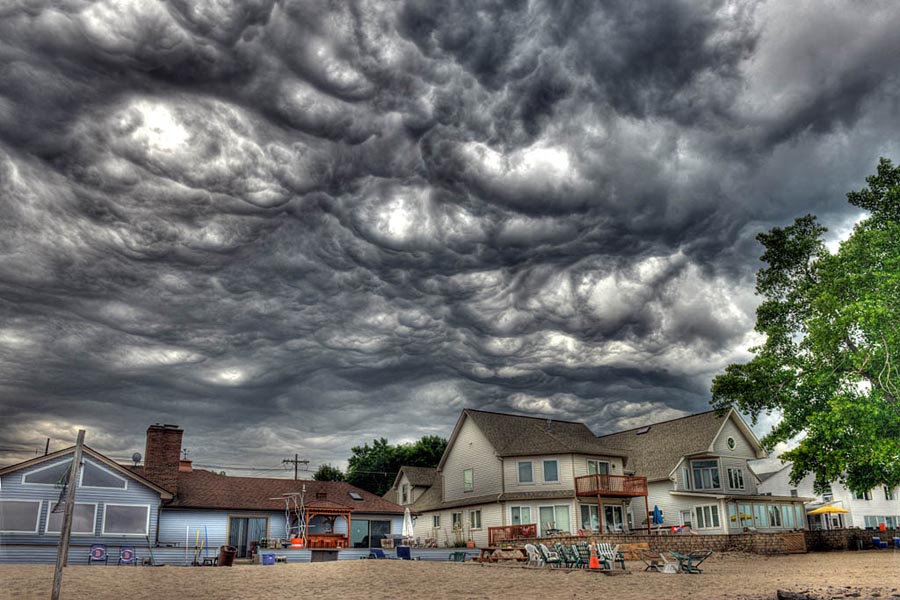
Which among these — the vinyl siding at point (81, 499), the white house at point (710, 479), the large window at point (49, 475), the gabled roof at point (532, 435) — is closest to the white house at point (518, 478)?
the gabled roof at point (532, 435)

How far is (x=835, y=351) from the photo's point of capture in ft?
87.5

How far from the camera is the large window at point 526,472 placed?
42.0 metres

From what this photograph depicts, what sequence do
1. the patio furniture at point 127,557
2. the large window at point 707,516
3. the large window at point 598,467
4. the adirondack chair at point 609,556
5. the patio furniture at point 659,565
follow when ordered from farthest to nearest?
the large window at point 598,467
the large window at point 707,516
the patio furniture at point 127,557
the adirondack chair at point 609,556
the patio furniture at point 659,565

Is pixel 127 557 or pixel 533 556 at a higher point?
pixel 127 557

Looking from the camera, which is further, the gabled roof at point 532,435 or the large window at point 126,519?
the gabled roof at point 532,435

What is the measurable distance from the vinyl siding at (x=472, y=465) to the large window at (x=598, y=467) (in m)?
5.55

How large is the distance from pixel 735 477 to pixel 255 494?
29.5 metres

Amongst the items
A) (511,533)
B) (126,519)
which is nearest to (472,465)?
(511,533)

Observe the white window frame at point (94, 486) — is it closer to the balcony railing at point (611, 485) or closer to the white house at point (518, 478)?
the white house at point (518, 478)

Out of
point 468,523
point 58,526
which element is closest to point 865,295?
point 468,523

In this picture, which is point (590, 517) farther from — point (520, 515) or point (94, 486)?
point (94, 486)

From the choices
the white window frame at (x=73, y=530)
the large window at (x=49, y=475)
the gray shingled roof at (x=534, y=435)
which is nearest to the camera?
the white window frame at (x=73, y=530)

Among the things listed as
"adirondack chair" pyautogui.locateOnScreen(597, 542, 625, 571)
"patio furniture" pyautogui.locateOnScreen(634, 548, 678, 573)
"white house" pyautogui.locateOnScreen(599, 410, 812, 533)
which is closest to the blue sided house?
"adirondack chair" pyautogui.locateOnScreen(597, 542, 625, 571)

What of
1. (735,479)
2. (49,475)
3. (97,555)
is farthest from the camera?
(735,479)
